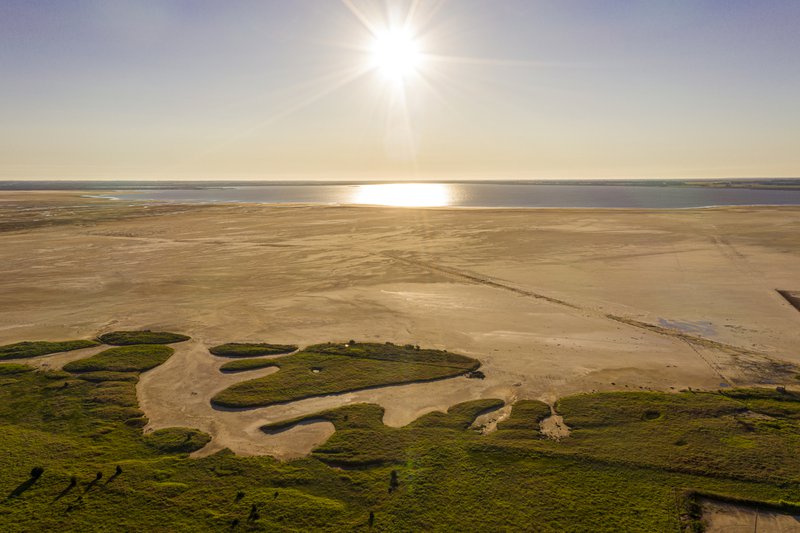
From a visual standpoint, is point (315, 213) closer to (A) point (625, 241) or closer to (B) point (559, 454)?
(A) point (625, 241)

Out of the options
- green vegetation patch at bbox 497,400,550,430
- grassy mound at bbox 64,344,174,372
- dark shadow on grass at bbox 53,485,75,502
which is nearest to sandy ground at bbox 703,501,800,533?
green vegetation patch at bbox 497,400,550,430

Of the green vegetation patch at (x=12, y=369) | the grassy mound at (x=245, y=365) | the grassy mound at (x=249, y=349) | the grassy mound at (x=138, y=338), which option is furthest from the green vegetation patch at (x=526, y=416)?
the green vegetation patch at (x=12, y=369)

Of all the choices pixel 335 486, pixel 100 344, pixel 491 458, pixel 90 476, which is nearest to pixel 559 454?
pixel 491 458

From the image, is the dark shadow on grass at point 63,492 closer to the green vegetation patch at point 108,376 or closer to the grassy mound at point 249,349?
the green vegetation patch at point 108,376

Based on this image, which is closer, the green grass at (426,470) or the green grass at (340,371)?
the green grass at (426,470)

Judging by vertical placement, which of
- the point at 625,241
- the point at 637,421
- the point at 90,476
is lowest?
the point at 90,476

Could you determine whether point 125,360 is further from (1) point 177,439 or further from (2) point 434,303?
(2) point 434,303
